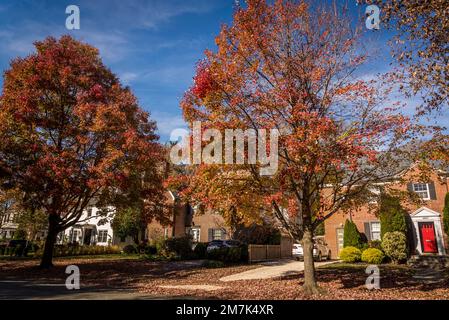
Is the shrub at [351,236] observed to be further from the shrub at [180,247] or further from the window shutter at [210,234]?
the window shutter at [210,234]

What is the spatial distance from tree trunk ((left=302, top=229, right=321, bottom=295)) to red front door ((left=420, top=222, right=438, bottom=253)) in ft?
55.0

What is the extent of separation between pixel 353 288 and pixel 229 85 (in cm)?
882

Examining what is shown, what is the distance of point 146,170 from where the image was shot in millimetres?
19031

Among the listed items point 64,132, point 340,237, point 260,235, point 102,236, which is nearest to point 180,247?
point 260,235

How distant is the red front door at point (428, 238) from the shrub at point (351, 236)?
13.5 feet

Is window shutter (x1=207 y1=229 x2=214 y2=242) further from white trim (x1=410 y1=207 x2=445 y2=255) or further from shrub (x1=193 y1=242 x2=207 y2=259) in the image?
white trim (x1=410 y1=207 x2=445 y2=255)

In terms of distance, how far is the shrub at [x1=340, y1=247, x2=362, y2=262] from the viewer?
23.3m

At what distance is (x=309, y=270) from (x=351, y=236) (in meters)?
15.9

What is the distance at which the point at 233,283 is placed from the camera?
14.7 metres

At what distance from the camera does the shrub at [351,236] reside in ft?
83.3

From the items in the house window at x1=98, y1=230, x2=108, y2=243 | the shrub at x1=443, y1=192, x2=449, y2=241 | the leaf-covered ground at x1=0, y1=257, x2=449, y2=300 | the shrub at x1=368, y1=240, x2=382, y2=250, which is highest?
the shrub at x1=443, y1=192, x2=449, y2=241

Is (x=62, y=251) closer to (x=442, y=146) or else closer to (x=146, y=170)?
(x=146, y=170)

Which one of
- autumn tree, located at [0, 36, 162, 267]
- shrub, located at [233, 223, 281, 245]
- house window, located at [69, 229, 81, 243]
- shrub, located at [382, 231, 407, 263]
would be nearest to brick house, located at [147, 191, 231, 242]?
shrub, located at [233, 223, 281, 245]

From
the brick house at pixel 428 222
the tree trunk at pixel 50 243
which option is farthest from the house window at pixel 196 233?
the tree trunk at pixel 50 243
